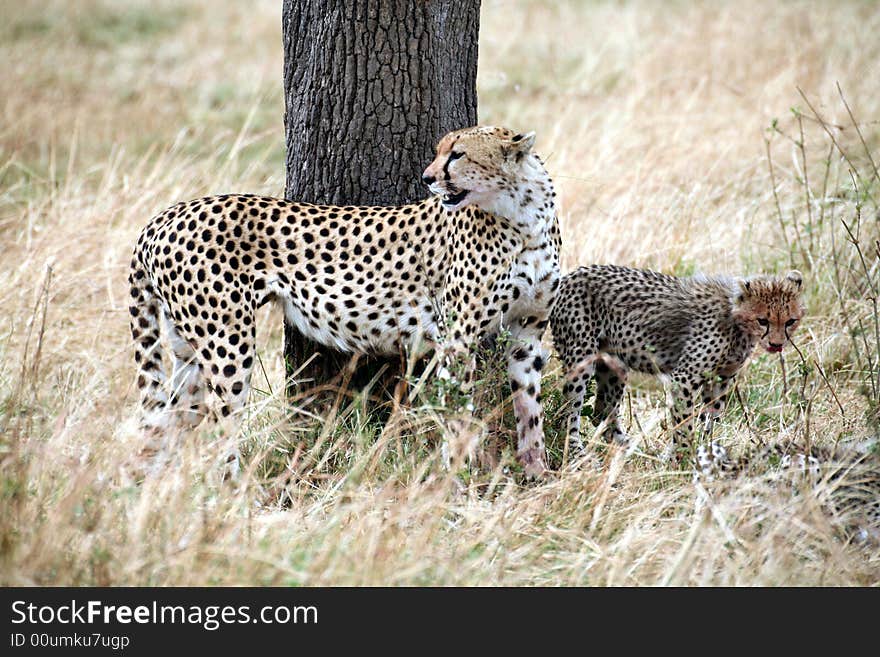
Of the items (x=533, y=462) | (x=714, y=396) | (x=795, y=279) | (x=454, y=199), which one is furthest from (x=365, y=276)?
(x=795, y=279)

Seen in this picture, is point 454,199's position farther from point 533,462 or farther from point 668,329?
point 668,329

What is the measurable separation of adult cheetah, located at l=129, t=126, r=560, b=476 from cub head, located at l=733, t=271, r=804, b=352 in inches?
31.5

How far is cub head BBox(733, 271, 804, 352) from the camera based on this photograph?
424 centimetres

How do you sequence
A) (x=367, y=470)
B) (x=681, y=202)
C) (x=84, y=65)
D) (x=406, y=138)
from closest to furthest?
1. (x=367, y=470)
2. (x=406, y=138)
3. (x=681, y=202)
4. (x=84, y=65)

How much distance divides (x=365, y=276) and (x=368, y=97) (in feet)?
2.35

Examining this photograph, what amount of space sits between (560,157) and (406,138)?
2531 millimetres

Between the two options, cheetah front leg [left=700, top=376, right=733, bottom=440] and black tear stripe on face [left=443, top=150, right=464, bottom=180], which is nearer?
black tear stripe on face [left=443, top=150, right=464, bottom=180]

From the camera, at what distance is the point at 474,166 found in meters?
3.78

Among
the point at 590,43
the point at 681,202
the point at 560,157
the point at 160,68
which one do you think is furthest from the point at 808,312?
the point at 160,68

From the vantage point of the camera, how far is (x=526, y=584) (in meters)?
3.24

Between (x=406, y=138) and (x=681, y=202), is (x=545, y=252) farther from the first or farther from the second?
(x=681, y=202)

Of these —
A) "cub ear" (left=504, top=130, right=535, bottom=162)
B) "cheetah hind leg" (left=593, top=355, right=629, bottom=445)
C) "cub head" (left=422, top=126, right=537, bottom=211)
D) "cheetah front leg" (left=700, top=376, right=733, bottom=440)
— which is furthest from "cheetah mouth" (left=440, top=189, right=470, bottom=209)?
"cheetah front leg" (left=700, top=376, right=733, bottom=440)

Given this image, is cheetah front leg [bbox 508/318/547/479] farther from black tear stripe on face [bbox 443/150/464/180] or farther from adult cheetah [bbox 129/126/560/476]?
black tear stripe on face [bbox 443/150/464/180]

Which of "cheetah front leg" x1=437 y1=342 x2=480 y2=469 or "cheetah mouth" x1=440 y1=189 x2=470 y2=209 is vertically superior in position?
"cheetah mouth" x1=440 y1=189 x2=470 y2=209
